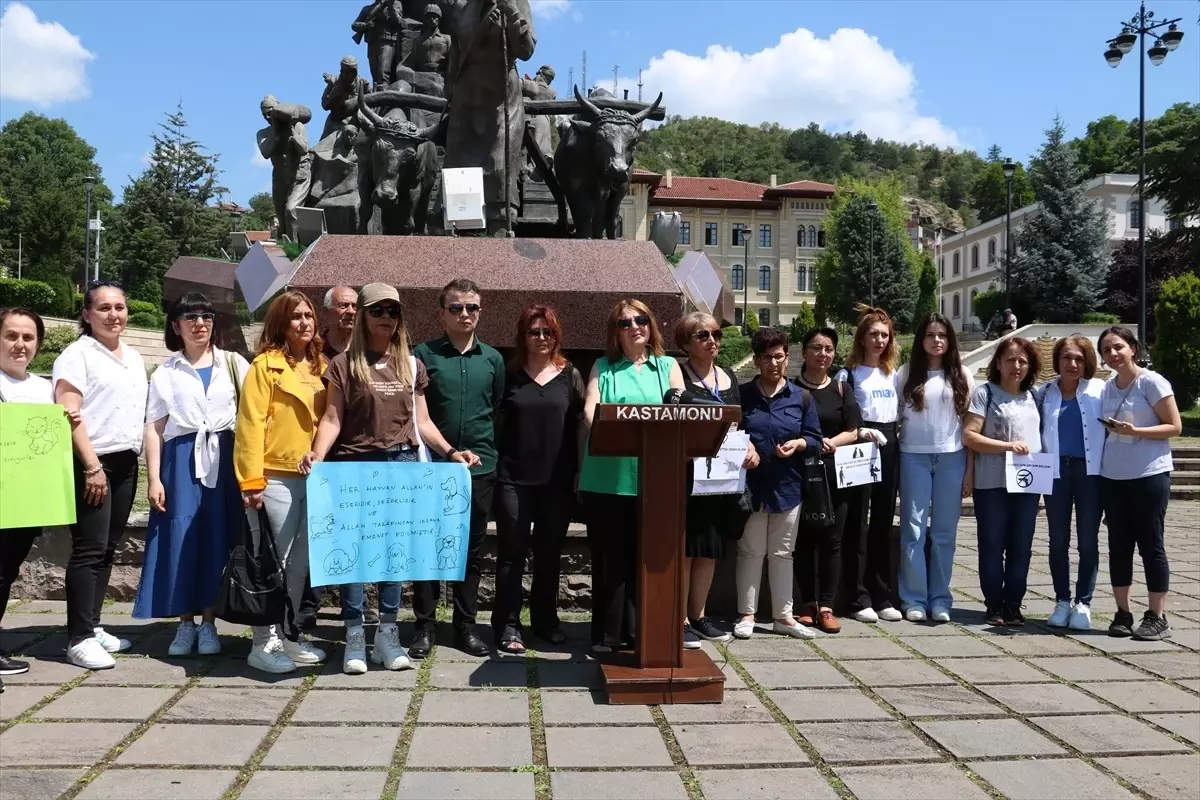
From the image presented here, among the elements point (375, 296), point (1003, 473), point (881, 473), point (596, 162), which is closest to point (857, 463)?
point (881, 473)

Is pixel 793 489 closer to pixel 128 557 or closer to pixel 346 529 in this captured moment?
pixel 346 529

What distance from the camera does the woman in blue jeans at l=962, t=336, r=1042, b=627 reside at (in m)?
5.85

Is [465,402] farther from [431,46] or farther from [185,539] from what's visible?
[431,46]

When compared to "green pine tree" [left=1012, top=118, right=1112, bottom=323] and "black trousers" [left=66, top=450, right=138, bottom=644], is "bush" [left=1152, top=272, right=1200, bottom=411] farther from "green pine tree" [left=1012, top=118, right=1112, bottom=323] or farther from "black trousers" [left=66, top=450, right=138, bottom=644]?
"black trousers" [left=66, top=450, right=138, bottom=644]

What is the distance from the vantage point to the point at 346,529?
446 cm

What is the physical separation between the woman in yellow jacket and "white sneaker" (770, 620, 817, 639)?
97.9 inches

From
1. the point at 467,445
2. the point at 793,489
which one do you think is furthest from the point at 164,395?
the point at 793,489

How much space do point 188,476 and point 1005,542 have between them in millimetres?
4649

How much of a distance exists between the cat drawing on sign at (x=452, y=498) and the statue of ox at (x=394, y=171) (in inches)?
198

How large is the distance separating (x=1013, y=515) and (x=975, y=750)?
101 inches

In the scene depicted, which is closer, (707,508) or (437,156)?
(707,508)

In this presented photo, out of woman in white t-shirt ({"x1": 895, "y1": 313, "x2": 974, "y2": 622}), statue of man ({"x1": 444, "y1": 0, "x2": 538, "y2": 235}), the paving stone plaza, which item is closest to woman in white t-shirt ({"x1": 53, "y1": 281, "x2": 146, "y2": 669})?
the paving stone plaza

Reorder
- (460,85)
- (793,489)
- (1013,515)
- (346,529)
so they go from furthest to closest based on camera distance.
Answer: (460,85), (1013,515), (793,489), (346,529)

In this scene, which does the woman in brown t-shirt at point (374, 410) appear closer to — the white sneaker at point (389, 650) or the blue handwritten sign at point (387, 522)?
the white sneaker at point (389, 650)
